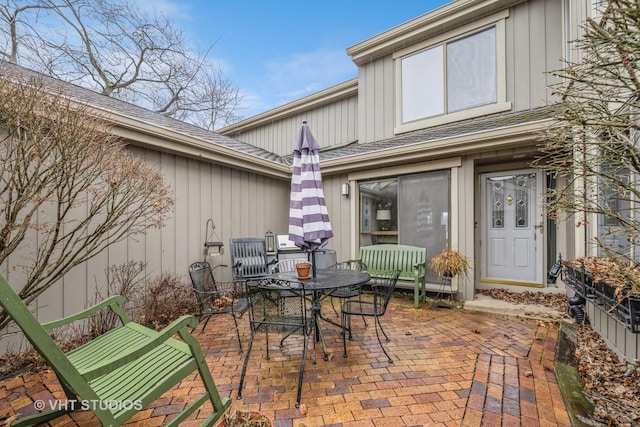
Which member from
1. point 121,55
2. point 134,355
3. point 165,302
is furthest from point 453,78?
point 121,55

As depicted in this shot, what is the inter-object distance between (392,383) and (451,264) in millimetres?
2626

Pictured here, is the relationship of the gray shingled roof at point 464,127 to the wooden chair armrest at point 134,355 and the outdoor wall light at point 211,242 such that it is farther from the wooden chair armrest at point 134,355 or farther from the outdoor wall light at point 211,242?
the wooden chair armrest at point 134,355

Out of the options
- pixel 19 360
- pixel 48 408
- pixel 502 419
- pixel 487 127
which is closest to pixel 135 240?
pixel 19 360

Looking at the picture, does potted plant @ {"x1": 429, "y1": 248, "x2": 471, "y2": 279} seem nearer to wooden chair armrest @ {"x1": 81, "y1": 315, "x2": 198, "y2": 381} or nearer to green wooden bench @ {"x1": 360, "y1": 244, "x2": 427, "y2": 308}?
green wooden bench @ {"x1": 360, "y1": 244, "x2": 427, "y2": 308}

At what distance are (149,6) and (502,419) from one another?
11388 millimetres

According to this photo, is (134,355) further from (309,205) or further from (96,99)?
(96,99)

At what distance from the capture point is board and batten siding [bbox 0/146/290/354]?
333 centimetres

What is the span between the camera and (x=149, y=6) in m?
8.45

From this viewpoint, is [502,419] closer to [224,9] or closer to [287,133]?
[287,133]

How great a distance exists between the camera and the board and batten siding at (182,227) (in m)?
3.33

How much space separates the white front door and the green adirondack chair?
532 centimetres

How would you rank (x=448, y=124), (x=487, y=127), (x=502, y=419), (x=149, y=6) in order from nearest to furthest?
(x=502, y=419)
(x=487, y=127)
(x=448, y=124)
(x=149, y=6)

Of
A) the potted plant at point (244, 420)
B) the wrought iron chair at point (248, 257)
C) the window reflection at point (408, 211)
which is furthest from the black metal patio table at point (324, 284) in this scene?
the window reflection at point (408, 211)

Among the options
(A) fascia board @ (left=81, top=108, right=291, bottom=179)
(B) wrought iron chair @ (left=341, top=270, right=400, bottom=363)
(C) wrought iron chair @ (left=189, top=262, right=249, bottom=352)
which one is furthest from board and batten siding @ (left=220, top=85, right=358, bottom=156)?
(C) wrought iron chair @ (left=189, top=262, right=249, bottom=352)
